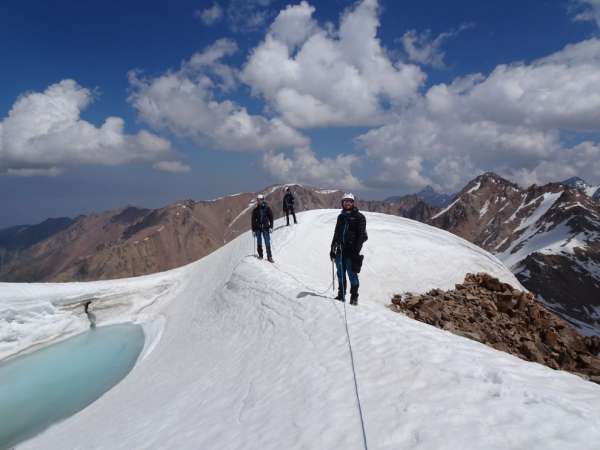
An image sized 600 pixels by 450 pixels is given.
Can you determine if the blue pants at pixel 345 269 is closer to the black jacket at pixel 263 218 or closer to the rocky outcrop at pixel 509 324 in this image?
the rocky outcrop at pixel 509 324

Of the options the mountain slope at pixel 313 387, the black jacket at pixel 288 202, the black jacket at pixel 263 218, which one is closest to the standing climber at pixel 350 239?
the mountain slope at pixel 313 387

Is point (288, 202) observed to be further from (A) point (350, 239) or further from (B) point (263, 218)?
(A) point (350, 239)

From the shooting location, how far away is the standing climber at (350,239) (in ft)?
41.7

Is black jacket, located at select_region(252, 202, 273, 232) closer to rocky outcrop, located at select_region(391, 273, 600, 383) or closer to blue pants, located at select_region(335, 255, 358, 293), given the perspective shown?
rocky outcrop, located at select_region(391, 273, 600, 383)

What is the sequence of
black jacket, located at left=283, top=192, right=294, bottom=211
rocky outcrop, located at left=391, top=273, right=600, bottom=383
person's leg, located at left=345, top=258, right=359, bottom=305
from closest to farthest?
person's leg, located at left=345, top=258, right=359, bottom=305
rocky outcrop, located at left=391, top=273, right=600, bottom=383
black jacket, located at left=283, top=192, right=294, bottom=211

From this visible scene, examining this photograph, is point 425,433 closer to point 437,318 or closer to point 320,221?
point 437,318

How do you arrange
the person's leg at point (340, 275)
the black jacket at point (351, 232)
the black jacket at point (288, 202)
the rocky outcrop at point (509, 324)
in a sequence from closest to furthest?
the black jacket at point (351, 232), the person's leg at point (340, 275), the rocky outcrop at point (509, 324), the black jacket at point (288, 202)

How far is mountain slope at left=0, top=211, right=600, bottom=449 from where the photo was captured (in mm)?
5691

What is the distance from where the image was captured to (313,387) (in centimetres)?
812

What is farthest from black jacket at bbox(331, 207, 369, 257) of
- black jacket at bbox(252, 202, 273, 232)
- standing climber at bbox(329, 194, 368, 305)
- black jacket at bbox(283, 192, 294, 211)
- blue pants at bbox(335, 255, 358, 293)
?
black jacket at bbox(283, 192, 294, 211)

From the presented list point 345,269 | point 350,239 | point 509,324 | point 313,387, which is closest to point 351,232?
point 350,239

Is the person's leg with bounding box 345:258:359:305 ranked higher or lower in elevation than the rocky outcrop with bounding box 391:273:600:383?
higher

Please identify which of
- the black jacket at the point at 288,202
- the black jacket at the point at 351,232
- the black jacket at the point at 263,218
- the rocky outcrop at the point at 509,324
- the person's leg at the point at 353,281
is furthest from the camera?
the black jacket at the point at 288,202

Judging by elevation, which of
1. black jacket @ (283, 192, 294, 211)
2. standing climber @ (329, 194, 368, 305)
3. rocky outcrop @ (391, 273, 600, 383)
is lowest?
rocky outcrop @ (391, 273, 600, 383)
